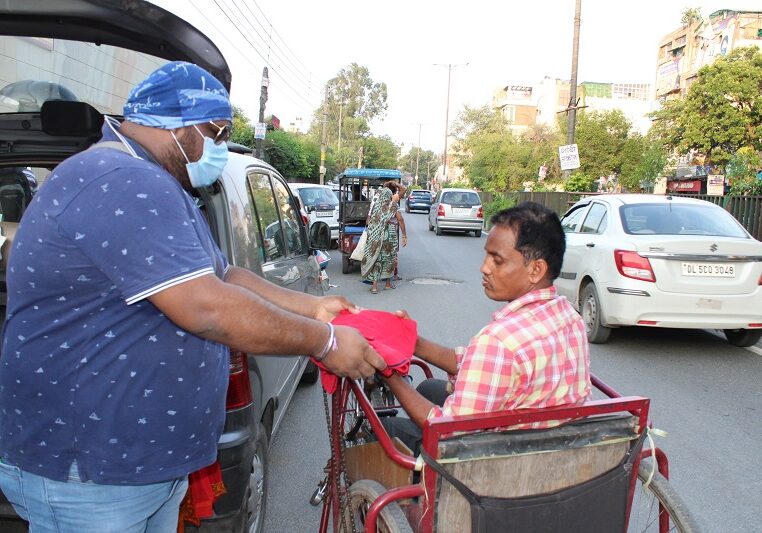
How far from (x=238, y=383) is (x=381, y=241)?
27.3ft

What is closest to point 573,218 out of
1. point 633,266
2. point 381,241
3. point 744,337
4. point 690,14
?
point 633,266

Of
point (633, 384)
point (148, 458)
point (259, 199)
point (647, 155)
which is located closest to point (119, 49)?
point (259, 199)

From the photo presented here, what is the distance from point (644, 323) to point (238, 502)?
202 inches

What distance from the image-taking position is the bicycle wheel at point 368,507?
1.90m

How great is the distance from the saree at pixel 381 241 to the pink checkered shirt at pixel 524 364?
8.49 metres

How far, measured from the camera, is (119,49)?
300 cm

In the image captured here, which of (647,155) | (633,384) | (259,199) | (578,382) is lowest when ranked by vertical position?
(633,384)

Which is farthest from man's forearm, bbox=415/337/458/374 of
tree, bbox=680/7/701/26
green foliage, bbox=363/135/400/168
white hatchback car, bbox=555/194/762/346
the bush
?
green foliage, bbox=363/135/400/168

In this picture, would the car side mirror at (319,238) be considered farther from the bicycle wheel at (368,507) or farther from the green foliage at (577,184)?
the green foliage at (577,184)

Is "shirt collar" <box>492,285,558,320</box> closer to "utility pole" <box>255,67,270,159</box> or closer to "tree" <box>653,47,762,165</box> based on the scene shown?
"utility pole" <box>255,67,270,159</box>

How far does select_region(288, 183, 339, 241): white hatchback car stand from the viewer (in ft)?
51.0

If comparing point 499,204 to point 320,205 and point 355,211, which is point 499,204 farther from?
point 355,211

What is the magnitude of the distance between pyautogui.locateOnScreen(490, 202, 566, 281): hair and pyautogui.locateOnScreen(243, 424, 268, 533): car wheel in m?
1.45

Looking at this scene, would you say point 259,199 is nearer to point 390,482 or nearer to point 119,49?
point 119,49
